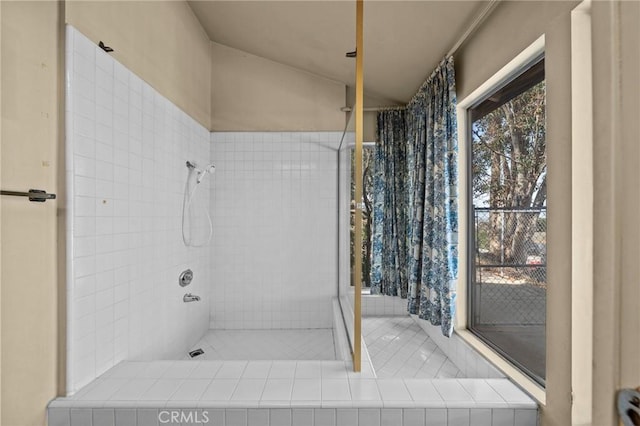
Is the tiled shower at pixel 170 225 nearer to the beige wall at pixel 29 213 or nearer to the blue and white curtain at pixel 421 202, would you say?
the beige wall at pixel 29 213

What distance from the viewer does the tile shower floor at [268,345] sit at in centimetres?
212

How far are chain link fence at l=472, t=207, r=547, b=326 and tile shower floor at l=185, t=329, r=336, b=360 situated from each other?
1.07 meters

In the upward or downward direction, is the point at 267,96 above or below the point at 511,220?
above

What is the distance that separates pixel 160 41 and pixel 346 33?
1.16 m

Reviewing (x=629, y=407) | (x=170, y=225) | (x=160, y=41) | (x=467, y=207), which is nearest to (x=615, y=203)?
(x=629, y=407)

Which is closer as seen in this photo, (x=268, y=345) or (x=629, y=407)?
(x=629, y=407)

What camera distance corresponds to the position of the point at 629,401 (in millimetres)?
512

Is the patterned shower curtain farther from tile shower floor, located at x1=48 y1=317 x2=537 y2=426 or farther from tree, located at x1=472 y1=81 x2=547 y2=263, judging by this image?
tile shower floor, located at x1=48 y1=317 x2=537 y2=426

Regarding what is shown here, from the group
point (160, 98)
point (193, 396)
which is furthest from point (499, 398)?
point (160, 98)

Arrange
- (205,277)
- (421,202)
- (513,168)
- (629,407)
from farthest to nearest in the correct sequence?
1. (205,277)
2. (421,202)
3. (513,168)
4. (629,407)

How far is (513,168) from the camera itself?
1.55 m

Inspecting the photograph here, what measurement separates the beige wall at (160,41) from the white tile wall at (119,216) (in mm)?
80

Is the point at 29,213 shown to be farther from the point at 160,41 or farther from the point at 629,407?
the point at 629,407

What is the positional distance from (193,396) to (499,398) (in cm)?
115
